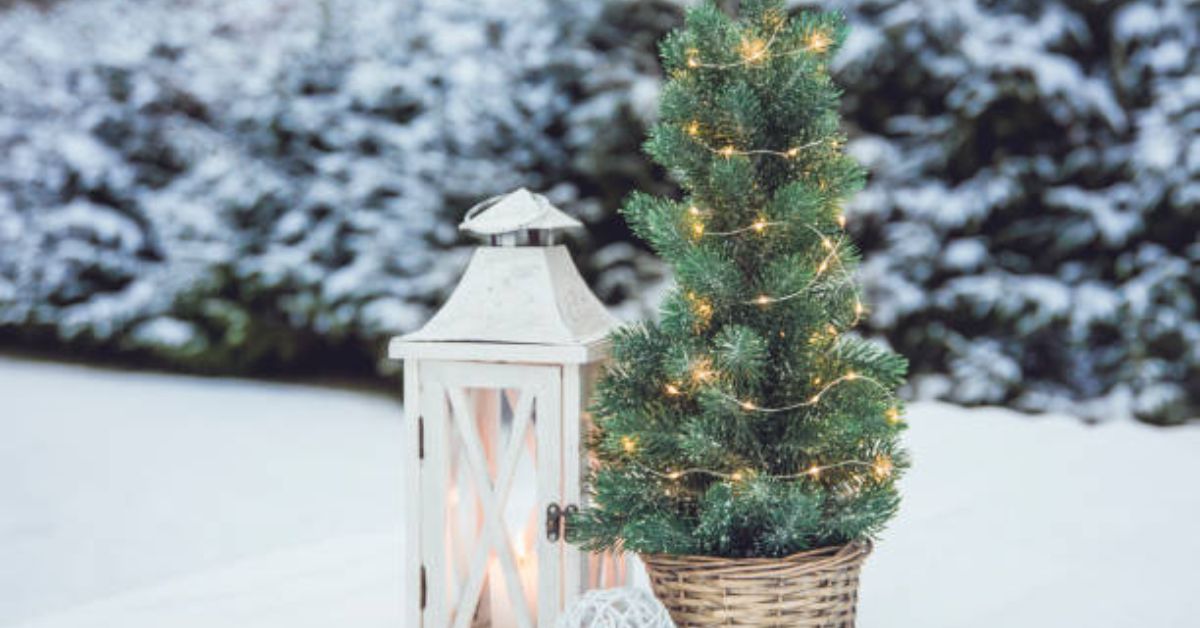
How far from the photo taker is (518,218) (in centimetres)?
150

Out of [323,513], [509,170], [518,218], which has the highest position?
[509,170]

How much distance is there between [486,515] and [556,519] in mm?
92

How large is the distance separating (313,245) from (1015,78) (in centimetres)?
224

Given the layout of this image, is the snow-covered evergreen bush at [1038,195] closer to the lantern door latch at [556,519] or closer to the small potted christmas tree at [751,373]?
the small potted christmas tree at [751,373]

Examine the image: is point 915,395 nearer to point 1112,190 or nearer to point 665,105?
point 1112,190

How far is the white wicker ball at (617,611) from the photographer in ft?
4.24

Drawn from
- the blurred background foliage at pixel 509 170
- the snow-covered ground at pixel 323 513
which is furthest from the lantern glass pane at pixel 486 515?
the blurred background foliage at pixel 509 170

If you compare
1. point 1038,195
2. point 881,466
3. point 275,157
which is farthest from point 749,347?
point 275,157

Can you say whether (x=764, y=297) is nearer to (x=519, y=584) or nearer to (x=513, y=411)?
(x=513, y=411)

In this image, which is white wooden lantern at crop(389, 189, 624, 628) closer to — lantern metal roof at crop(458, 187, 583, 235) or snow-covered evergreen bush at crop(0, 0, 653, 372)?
lantern metal roof at crop(458, 187, 583, 235)

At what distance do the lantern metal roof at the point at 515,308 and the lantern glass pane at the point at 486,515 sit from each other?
0.06 meters

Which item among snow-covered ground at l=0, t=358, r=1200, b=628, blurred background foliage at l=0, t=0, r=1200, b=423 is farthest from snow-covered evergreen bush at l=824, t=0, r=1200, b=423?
snow-covered ground at l=0, t=358, r=1200, b=628

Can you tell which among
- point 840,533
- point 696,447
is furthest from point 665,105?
point 840,533

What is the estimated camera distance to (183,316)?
4191mm
